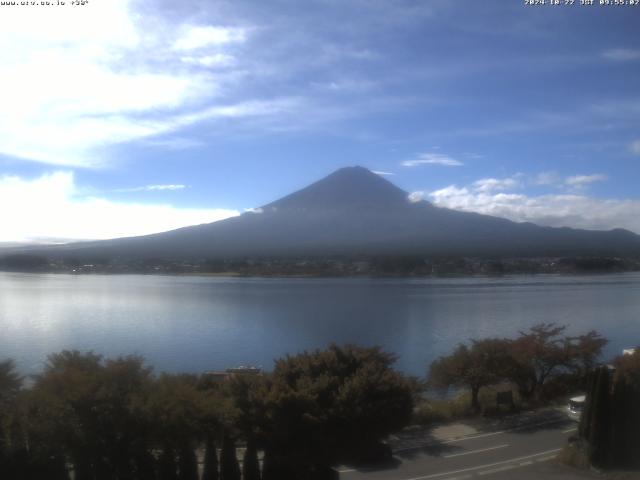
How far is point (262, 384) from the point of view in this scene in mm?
7559

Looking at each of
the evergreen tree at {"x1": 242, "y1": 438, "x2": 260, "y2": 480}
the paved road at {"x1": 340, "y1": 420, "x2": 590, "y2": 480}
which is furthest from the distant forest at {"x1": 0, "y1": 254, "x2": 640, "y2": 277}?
the evergreen tree at {"x1": 242, "y1": 438, "x2": 260, "y2": 480}

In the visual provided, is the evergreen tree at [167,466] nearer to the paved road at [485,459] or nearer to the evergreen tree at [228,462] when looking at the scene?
the evergreen tree at [228,462]

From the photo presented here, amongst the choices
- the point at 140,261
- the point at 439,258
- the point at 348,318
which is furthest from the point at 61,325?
the point at 439,258

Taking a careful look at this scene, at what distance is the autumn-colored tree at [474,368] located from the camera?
518 inches

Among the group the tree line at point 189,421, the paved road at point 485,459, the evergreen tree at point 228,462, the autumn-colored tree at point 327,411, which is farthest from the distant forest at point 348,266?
the evergreen tree at point 228,462

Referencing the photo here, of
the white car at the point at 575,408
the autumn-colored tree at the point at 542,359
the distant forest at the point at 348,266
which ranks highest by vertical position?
the distant forest at the point at 348,266

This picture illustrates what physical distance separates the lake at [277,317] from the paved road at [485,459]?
7794mm

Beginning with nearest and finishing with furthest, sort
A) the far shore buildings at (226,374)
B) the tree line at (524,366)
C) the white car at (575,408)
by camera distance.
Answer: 1. the far shore buildings at (226,374)
2. the white car at (575,408)
3. the tree line at (524,366)

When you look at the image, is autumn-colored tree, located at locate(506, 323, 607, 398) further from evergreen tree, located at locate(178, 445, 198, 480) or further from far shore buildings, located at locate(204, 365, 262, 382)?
evergreen tree, located at locate(178, 445, 198, 480)

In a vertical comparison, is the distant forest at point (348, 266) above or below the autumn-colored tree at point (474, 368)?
above

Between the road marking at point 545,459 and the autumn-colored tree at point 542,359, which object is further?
the autumn-colored tree at point 542,359

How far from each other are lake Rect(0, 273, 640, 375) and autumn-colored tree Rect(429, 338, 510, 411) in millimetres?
4490

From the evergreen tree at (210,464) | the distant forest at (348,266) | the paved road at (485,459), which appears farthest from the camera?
the distant forest at (348,266)

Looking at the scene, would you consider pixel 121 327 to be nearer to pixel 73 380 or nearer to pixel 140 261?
pixel 73 380
